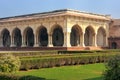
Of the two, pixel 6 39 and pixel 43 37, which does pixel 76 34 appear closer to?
pixel 43 37

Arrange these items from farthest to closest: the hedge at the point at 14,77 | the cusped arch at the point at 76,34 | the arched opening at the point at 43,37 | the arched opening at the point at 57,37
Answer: the arched opening at the point at 43,37, the arched opening at the point at 57,37, the cusped arch at the point at 76,34, the hedge at the point at 14,77

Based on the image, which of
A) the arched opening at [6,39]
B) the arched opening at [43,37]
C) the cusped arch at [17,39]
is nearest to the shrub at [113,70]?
the arched opening at [43,37]

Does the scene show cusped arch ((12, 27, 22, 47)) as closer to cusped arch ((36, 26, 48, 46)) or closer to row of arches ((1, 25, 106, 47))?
row of arches ((1, 25, 106, 47))

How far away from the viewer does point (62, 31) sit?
135 feet

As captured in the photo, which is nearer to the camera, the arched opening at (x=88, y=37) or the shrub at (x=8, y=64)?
the shrub at (x=8, y=64)

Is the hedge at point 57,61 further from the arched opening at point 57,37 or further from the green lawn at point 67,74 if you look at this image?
the arched opening at point 57,37

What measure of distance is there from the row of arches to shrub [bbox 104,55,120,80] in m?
30.6

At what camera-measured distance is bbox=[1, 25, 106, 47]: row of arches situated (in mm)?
42044

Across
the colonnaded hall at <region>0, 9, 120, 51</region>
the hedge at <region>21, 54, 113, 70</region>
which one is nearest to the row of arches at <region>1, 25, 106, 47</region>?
the colonnaded hall at <region>0, 9, 120, 51</region>

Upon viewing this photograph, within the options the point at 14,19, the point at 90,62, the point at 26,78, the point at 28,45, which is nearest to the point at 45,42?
the point at 28,45

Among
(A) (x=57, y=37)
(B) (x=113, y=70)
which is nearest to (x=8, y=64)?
(B) (x=113, y=70)

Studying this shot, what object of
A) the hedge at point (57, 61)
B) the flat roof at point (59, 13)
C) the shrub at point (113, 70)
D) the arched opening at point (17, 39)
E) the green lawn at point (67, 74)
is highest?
the flat roof at point (59, 13)

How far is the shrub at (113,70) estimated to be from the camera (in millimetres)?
8750

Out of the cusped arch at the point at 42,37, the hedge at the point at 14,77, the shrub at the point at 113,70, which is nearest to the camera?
the shrub at the point at 113,70
